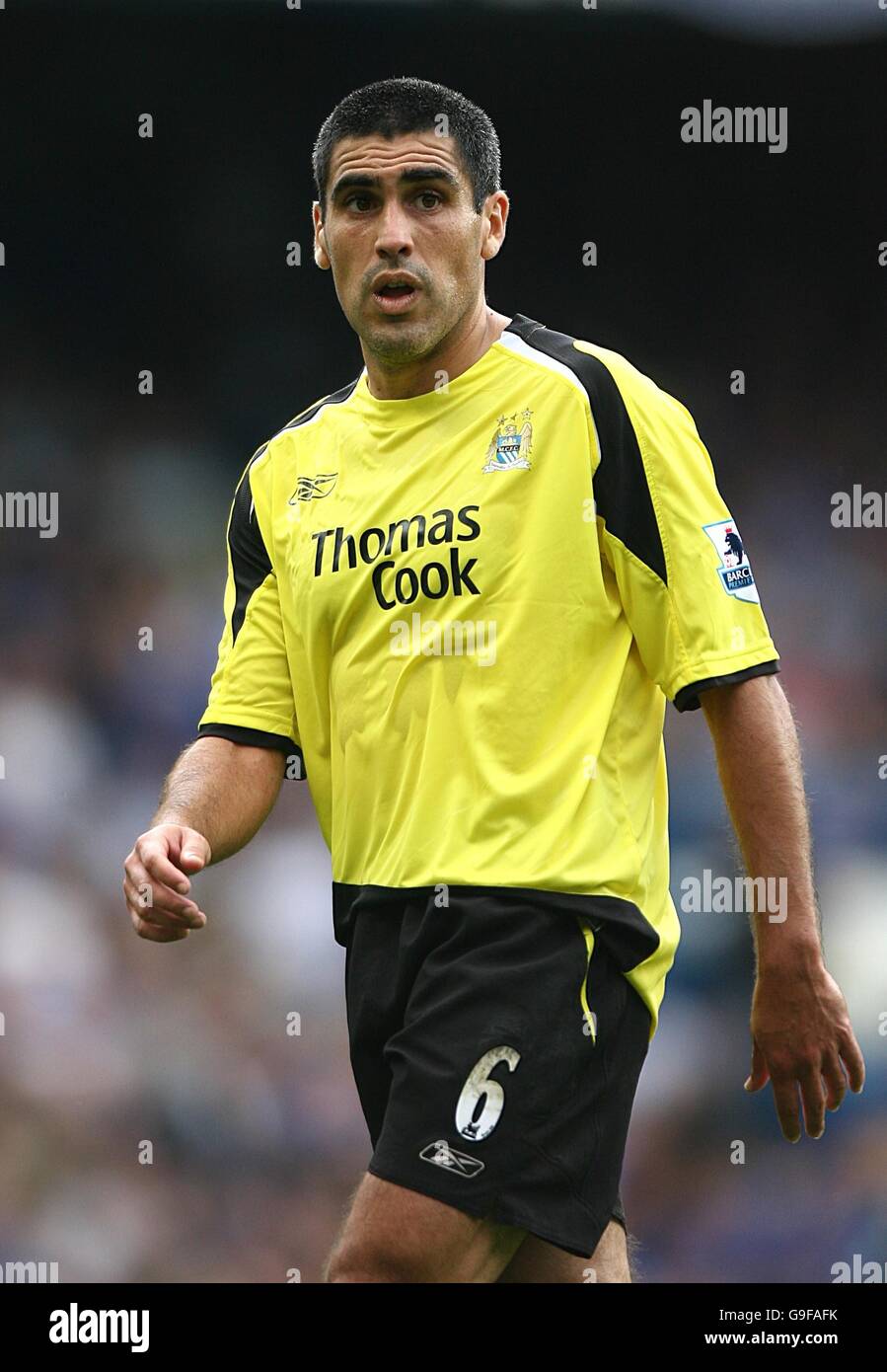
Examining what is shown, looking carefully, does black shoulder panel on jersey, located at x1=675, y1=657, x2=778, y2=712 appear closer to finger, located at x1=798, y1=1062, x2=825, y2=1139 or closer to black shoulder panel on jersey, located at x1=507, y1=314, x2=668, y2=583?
black shoulder panel on jersey, located at x1=507, y1=314, x2=668, y2=583

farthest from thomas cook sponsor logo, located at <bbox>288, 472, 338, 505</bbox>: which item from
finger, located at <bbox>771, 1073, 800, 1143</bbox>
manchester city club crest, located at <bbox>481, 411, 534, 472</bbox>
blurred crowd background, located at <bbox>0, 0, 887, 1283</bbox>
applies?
blurred crowd background, located at <bbox>0, 0, 887, 1283</bbox>

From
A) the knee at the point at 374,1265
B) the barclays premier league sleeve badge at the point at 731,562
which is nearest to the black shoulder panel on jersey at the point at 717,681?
the barclays premier league sleeve badge at the point at 731,562

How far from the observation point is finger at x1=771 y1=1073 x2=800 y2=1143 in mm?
3113

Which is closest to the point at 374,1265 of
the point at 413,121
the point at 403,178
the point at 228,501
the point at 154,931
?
the point at 154,931

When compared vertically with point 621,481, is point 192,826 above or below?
below

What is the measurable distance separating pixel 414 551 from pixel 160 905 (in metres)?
0.78

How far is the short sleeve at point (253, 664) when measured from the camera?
3.66 metres

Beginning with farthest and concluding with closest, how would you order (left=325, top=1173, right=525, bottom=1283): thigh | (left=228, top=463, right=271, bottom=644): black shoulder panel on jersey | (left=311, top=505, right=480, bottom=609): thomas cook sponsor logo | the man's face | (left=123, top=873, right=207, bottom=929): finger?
(left=228, top=463, right=271, bottom=644): black shoulder panel on jersey, the man's face, (left=311, top=505, right=480, bottom=609): thomas cook sponsor logo, (left=123, top=873, right=207, bottom=929): finger, (left=325, top=1173, right=525, bottom=1283): thigh

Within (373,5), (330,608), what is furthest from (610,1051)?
(373,5)

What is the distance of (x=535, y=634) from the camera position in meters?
3.24

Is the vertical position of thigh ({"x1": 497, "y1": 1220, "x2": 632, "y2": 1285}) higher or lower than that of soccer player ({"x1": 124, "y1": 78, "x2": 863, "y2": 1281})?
lower

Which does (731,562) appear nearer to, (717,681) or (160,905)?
(717,681)

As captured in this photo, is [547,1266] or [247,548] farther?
[247,548]

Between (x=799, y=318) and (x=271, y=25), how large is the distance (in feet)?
7.74
